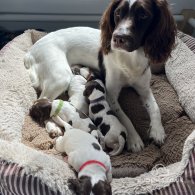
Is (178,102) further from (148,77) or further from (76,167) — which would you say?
(76,167)

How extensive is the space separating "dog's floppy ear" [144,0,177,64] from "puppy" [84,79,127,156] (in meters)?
0.35

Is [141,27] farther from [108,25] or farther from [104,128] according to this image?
[104,128]

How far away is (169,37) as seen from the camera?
76.5 inches

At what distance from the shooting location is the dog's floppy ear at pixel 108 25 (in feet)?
6.48

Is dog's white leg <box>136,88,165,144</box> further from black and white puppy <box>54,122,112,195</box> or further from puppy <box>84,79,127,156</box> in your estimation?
black and white puppy <box>54,122,112,195</box>

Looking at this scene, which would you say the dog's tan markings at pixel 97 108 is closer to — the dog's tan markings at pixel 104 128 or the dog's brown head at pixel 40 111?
the dog's tan markings at pixel 104 128

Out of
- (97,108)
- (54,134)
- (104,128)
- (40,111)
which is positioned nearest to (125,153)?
(104,128)

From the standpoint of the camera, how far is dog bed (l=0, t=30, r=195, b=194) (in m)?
1.40

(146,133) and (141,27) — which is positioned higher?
(141,27)

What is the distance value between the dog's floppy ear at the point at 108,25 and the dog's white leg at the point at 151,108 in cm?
30

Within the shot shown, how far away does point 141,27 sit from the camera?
1.82 meters

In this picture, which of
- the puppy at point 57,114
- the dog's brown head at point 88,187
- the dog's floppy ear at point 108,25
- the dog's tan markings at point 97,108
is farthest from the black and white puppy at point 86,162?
the dog's floppy ear at point 108,25

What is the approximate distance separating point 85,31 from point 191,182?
1.31m

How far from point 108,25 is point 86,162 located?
0.87 meters
